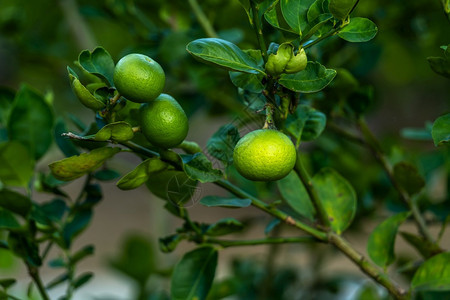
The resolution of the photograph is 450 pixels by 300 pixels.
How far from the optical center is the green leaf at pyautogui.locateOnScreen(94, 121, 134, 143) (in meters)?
0.46

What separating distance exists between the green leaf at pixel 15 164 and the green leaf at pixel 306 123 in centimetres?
31

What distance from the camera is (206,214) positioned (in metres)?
3.57

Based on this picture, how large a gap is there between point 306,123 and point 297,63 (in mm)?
167

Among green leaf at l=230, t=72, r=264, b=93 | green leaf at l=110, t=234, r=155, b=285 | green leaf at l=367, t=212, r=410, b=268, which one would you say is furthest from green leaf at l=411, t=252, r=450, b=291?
green leaf at l=110, t=234, r=155, b=285

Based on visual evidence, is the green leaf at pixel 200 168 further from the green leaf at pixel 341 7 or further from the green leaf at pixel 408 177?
the green leaf at pixel 408 177

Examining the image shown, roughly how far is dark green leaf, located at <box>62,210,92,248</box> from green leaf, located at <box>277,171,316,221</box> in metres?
0.26

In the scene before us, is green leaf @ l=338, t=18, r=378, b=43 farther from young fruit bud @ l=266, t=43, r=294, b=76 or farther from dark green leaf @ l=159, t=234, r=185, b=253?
dark green leaf @ l=159, t=234, r=185, b=253

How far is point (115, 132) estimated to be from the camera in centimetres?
47

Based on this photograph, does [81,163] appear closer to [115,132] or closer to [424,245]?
[115,132]

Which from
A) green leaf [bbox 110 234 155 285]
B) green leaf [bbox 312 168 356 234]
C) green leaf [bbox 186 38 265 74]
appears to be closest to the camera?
green leaf [bbox 186 38 265 74]

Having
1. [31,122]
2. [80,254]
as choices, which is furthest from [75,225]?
[31,122]

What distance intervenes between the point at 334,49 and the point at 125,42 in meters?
0.73

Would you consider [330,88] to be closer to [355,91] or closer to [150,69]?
[355,91]

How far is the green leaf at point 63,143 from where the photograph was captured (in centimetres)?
70
